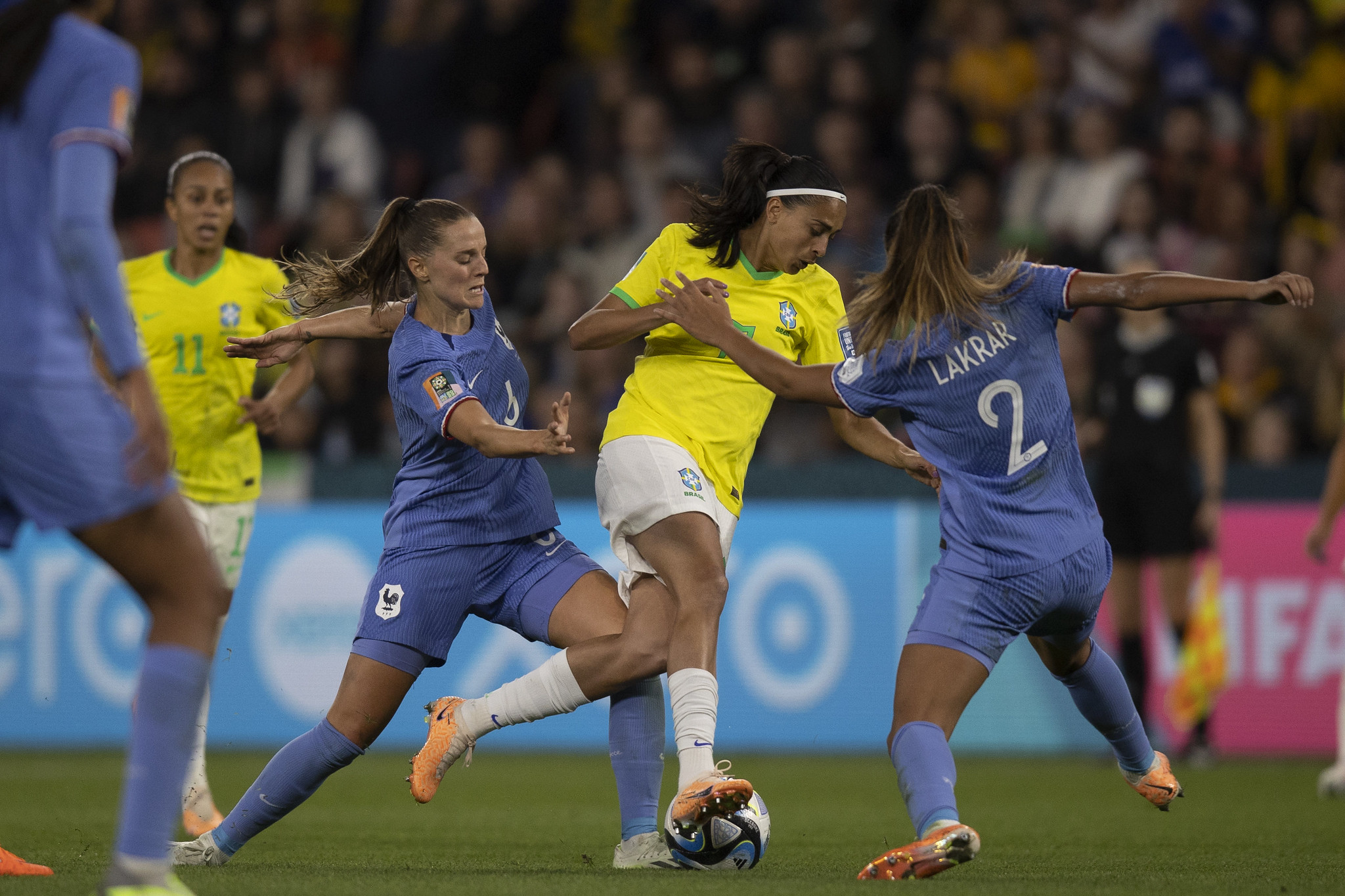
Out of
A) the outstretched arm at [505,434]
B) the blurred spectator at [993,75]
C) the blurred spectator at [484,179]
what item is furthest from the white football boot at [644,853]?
the blurred spectator at [993,75]

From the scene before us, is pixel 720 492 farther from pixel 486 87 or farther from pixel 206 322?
pixel 486 87

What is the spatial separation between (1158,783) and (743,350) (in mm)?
1926

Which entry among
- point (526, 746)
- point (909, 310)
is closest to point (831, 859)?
point (909, 310)

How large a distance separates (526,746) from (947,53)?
6.12m

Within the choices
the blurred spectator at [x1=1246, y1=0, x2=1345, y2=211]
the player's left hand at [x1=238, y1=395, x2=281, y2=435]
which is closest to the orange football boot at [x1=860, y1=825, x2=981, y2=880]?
the player's left hand at [x1=238, y1=395, x2=281, y2=435]

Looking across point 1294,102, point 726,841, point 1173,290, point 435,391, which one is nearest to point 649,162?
point 1294,102

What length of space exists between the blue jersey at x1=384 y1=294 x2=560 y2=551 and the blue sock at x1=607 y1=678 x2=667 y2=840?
61cm

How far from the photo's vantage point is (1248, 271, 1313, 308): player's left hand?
168 inches

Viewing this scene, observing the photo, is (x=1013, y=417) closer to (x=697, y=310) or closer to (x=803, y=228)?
(x=697, y=310)

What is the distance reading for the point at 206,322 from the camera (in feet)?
21.4

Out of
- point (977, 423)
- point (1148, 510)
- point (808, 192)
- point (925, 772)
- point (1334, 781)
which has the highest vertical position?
point (808, 192)

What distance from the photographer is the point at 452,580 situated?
16.4ft

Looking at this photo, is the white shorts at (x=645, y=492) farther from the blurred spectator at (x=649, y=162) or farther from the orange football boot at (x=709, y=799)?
the blurred spectator at (x=649, y=162)

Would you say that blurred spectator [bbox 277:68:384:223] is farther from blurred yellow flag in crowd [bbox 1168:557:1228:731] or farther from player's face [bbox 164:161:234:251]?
blurred yellow flag in crowd [bbox 1168:557:1228:731]
